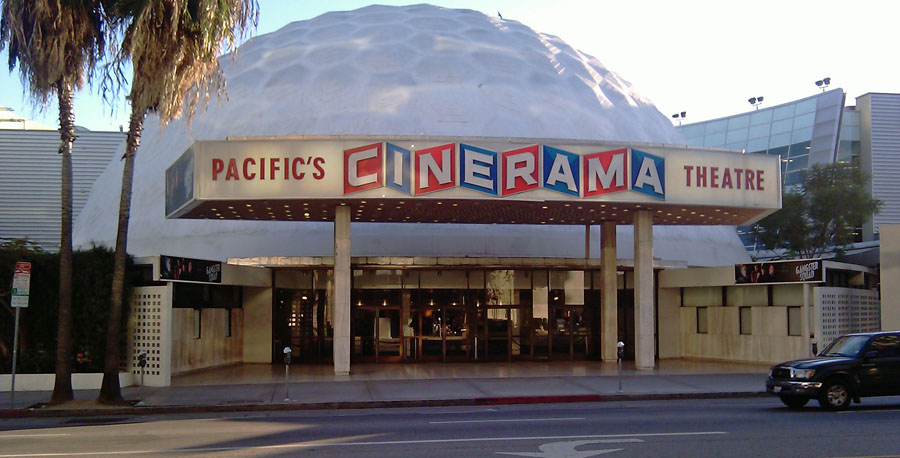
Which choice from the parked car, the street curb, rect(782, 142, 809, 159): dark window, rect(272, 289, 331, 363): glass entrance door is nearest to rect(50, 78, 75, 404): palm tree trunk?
the street curb

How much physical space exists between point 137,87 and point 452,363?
1479cm

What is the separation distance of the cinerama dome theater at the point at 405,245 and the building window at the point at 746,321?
291cm

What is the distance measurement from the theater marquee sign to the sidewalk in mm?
4723

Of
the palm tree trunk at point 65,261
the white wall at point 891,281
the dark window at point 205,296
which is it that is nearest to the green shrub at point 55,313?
the dark window at point 205,296

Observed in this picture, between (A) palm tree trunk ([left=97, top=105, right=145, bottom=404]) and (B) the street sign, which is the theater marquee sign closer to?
(A) palm tree trunk ([left=97, top=105, right=145, bottom=404])

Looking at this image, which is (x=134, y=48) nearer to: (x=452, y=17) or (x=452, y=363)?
(x=452, y=363)

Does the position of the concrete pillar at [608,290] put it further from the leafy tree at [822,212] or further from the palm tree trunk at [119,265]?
the palm tree trunk at [119,265]

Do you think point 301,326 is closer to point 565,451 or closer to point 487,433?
point 487,433

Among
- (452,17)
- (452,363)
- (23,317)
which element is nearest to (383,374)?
(452,363)

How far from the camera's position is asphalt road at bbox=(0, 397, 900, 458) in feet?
37.1

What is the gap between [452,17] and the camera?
39812 millimetres

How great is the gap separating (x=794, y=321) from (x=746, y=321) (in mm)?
2282

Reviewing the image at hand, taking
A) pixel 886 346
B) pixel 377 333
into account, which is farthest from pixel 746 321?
pixel 886 346

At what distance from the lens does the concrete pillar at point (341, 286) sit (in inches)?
957
